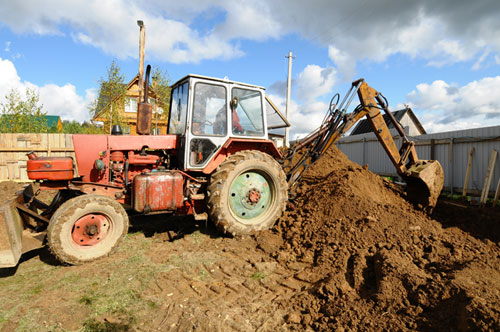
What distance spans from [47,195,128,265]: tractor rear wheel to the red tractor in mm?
12

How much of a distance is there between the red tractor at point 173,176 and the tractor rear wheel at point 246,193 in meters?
0.02

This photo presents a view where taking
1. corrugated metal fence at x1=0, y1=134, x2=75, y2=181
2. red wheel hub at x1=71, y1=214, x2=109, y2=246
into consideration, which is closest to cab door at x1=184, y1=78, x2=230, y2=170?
red wheel hub at x1=71, y1=214, x2=109, y2=246

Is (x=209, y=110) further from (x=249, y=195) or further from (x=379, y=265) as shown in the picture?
(x=379, y=265)

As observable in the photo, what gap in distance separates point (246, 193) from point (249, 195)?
0.06 m

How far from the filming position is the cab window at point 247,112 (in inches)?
215

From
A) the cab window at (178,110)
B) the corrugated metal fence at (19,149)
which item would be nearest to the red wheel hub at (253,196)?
the cab window at (178,110)

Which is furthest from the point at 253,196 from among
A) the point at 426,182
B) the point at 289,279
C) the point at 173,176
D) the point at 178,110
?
the point at 426,182

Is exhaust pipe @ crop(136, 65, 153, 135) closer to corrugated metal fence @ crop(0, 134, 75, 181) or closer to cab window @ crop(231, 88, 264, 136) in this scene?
cab window @ crop(231, 88, 264, 136)

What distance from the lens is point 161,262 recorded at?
440 cm

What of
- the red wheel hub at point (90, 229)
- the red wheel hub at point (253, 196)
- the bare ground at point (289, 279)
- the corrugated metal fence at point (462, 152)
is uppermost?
the corrugated metal fence at point (462, 152)

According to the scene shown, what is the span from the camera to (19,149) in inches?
457

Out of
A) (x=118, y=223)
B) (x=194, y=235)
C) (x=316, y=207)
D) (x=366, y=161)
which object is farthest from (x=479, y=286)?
(x=366, y=161)

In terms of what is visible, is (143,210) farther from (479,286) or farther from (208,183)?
(479,286)

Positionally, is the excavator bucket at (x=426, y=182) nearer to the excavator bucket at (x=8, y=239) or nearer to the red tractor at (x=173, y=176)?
the red tractor at (x=173, y=176)
